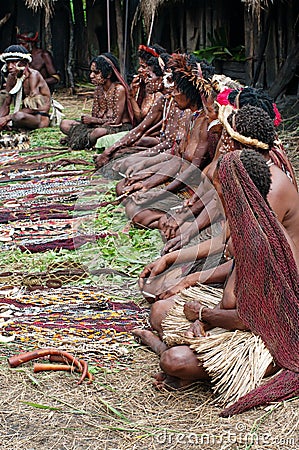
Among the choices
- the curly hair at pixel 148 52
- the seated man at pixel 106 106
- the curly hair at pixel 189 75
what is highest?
the curly hair at pixel 189 75

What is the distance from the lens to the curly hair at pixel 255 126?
3.23 metres

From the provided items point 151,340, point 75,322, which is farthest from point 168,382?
point 75,322

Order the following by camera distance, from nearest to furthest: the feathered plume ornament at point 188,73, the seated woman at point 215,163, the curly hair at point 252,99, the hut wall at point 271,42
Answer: the seated woman at point 215,163 → the curly hair at point 252,99 → the feathered plume ornament at point 188,73 → the hut wall at point 271,42

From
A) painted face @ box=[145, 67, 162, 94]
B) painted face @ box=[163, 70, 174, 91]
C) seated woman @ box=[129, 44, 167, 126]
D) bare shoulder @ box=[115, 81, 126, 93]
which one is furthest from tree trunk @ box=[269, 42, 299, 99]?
painted face @ box=[163, 70, 174, 91]

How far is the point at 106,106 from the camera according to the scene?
Answer: 8508 mm

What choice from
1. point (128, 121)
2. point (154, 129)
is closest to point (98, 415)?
point (154, 129)

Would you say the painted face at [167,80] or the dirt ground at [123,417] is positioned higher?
the painted face at [167,80]

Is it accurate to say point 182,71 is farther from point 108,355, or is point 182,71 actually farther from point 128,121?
point 128,121

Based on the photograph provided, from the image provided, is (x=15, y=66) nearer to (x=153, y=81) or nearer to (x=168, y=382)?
(x=153, y=81)

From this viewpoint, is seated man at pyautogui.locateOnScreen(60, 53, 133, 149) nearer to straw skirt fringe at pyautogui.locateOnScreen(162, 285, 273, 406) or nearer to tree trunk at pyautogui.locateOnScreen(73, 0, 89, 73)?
straw skirt fringe at pyautogui.locateOnScreen(162, 285, 273, 406)

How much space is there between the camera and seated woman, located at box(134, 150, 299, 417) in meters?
2.92

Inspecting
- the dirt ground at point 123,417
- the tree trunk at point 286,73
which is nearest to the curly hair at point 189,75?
the dirt ground at point 123,417

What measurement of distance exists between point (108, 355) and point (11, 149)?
6035mm

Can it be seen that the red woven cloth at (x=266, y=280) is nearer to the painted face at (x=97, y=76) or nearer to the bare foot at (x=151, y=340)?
the bare foot at (x=151, y=340)
